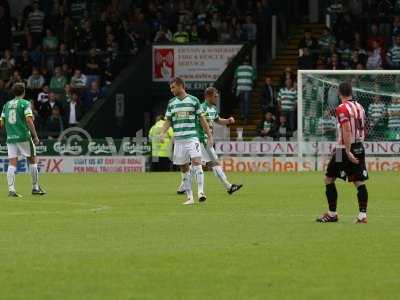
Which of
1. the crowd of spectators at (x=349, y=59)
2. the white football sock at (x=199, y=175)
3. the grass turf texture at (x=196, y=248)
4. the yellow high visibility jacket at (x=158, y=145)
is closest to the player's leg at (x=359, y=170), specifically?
the grass turf texture at (x=196, y=248)

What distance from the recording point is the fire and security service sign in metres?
43.1

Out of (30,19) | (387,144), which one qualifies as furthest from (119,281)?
(30,19)

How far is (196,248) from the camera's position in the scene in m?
15.1

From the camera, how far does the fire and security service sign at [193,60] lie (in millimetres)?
43062

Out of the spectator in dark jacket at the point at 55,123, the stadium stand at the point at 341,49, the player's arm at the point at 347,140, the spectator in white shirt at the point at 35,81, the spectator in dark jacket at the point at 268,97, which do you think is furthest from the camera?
the spectator in white shirt at the point at 35,81

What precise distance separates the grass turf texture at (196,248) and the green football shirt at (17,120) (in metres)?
1.50

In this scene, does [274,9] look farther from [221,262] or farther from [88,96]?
[221,262]

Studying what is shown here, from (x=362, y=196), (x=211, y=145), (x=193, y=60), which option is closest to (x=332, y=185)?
(x=362, y=196)

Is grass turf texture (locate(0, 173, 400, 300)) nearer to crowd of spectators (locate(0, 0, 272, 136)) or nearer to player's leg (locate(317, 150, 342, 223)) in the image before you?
player's leg (locate(317, 150, 342, 223))

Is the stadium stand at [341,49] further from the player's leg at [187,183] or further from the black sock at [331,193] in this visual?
the black sock at [331,193]

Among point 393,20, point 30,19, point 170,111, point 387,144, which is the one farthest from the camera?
point 30,19

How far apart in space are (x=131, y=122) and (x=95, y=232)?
86.2 feet

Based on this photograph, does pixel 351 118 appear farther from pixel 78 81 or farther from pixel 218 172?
pixel 78 81

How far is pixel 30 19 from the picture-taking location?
4534 cm
